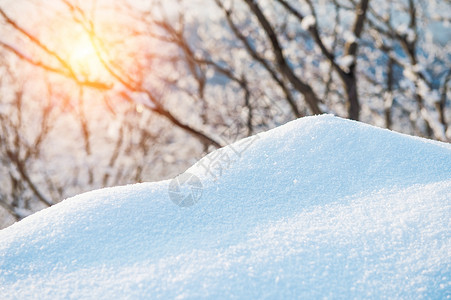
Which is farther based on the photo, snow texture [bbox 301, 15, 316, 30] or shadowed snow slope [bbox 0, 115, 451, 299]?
snow texture [bbox 301, 15, 316, 30]

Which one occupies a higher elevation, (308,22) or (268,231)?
(308,22)

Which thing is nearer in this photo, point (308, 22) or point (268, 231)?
point (268, 231)

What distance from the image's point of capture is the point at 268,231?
2.71 ft

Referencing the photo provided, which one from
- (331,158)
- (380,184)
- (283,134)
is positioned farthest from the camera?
(283,134)

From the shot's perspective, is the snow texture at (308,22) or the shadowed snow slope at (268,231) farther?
the snow texture at (308,22)

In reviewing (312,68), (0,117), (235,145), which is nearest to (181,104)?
(312,68)

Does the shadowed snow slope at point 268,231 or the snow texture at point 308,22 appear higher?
the snow texture at point 308,22

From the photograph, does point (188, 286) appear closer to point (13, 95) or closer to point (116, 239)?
point (116, 239)

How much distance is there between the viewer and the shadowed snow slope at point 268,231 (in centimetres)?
68

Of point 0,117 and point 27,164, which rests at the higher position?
point 0,117

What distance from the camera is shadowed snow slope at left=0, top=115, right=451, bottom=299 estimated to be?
683 mm

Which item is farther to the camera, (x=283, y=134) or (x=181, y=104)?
(x=181, y=104)

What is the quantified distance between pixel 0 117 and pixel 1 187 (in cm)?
232

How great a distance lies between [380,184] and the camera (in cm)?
97
